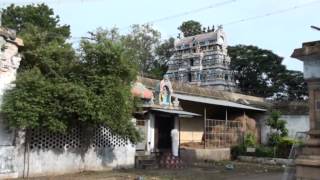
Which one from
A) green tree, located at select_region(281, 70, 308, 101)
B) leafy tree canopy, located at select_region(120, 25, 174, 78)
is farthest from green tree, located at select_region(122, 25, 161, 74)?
green tree, located at select_region(281, 70, 308, 101)

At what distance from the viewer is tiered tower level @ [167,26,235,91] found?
5319 centimetres

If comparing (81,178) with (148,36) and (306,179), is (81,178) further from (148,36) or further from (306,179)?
(148,36)

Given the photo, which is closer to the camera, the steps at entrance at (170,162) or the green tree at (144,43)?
the steps at entrance at (170,162)

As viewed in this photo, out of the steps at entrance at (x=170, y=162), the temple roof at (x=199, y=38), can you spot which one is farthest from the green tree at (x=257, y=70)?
the steps at entrance at (x=170, y=162)

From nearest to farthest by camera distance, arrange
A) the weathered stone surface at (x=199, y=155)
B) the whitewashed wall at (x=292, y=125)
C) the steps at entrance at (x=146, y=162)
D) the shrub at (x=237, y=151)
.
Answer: the steps at entrance at (x=146, y=162)
the weathered stone surface at (x=199, y=155)
the shrub at (x=237, y=151)
the whitewashed wall at (x=292, y=125)

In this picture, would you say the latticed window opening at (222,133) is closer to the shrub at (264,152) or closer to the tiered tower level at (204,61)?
the shrub at (264,152)

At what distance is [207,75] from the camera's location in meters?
54.4

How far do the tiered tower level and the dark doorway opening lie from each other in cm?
3090

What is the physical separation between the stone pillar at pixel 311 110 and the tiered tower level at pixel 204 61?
4391 cm

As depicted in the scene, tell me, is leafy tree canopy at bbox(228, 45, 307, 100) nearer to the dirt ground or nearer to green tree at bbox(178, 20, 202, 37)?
green tree at bbox(178, 20, 202, 37)

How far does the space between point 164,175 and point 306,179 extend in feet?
26.4

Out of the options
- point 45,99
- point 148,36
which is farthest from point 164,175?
point 148,36

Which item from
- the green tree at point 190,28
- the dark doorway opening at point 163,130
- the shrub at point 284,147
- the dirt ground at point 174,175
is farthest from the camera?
the green tree at point 190,28

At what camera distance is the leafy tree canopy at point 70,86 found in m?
13.5
